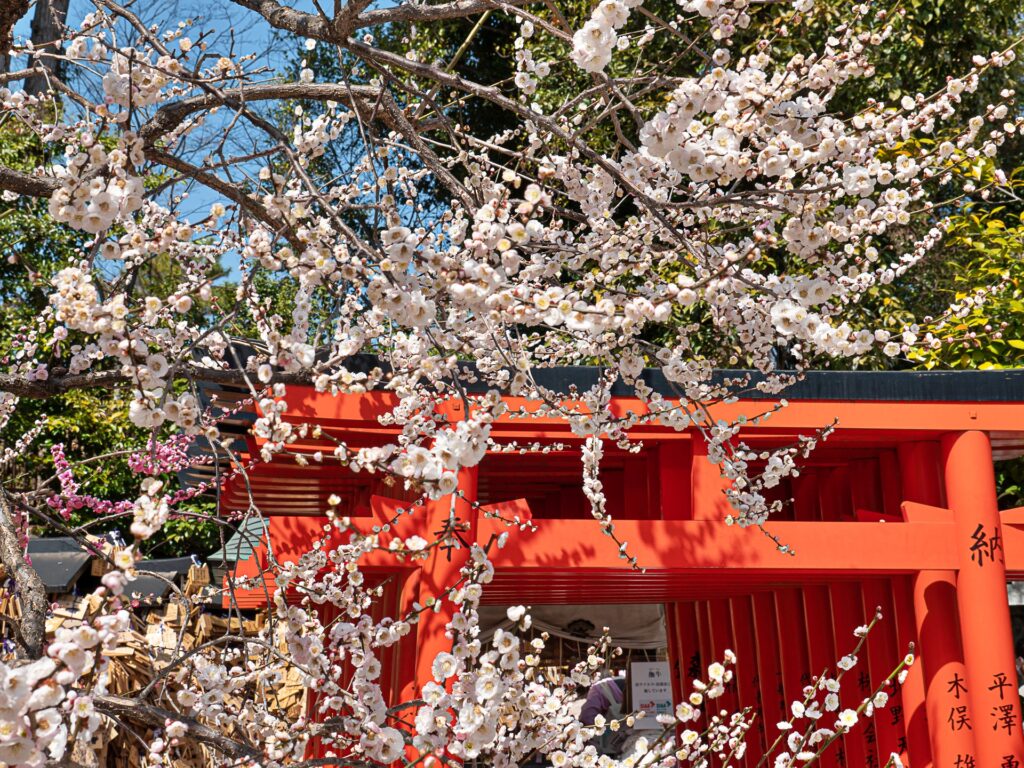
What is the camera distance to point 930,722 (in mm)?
4449

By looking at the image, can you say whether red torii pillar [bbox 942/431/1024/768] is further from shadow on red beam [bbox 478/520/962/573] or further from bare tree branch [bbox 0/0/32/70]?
bare tree branch [bbox 0/0/32/70]

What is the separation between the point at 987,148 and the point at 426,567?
2884 mm

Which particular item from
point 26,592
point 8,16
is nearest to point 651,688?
point 26,592

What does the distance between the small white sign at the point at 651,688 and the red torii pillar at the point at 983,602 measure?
353cm

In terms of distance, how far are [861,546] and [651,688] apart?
3704mm

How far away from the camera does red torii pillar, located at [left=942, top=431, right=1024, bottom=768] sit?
4.30m

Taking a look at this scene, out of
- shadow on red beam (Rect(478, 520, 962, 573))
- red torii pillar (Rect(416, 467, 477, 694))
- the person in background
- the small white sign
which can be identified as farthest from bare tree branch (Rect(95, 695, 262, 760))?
the person in background

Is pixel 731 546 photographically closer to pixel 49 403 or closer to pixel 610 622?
pixel 610 622

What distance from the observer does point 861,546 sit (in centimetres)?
448

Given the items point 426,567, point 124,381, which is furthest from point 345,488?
point 124,381

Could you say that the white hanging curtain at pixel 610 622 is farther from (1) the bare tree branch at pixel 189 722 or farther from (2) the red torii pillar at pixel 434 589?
(1) the bare tree branch at pixel 189 722

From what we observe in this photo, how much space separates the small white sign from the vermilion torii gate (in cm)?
231

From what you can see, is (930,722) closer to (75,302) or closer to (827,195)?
(827,195)

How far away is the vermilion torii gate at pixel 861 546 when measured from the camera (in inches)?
170
